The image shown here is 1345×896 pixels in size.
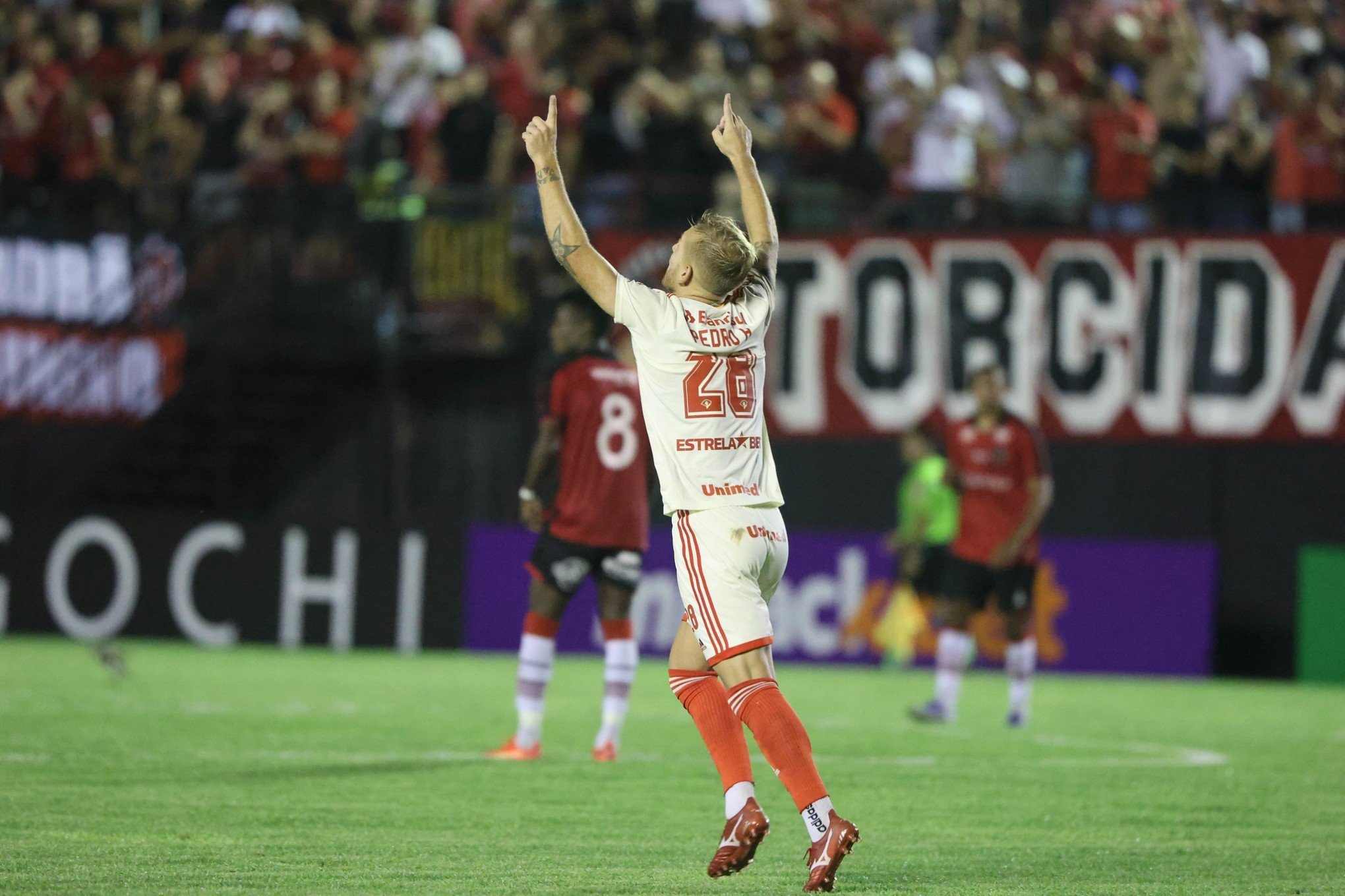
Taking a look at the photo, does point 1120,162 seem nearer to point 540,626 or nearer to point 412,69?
point 412,69

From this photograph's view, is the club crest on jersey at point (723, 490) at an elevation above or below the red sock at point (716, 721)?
above

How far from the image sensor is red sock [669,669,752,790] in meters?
6.47

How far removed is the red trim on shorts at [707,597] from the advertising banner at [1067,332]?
36.2 feet

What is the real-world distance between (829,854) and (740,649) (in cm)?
74

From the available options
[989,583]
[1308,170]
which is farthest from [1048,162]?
[989,583]

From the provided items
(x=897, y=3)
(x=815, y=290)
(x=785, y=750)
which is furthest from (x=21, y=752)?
(x=897, y=3)

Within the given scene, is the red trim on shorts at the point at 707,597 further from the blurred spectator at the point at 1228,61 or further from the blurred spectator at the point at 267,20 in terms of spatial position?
the blurred spectator at the point at 267,20

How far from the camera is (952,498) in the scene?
17438 mm

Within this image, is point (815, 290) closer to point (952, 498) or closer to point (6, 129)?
point (952, 498)

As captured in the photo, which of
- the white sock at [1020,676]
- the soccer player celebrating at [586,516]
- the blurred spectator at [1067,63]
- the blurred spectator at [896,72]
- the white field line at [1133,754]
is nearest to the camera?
the soccer player celebrating at [586,516]

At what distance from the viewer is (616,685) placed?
10.2 metres

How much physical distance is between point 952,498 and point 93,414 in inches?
332

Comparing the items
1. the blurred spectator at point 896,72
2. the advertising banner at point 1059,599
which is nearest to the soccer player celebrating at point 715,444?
the advertising banner at point 1059,599

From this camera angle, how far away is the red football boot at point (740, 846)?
6.11 meters
